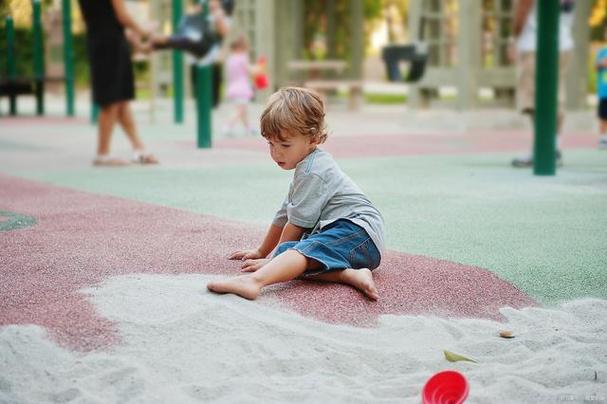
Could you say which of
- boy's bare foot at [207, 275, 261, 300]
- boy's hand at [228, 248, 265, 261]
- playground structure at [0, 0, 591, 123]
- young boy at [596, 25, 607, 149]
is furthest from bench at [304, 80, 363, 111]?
boy's bare foot at [207, 275, 261, 300]

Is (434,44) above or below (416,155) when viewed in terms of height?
above

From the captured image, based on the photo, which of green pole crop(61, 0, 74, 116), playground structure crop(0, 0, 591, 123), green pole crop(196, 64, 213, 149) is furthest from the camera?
green pole crop(61, 0, 74, 116)

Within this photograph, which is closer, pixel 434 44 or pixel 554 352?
pixel 554 352

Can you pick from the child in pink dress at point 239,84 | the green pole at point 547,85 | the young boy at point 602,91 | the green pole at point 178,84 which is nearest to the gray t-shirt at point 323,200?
the green pole at point 547,85

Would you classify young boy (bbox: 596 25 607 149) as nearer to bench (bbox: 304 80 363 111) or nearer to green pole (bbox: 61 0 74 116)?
bench (bbox: 304 80 363 111)

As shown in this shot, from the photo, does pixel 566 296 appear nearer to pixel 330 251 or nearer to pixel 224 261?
pixel 330 251

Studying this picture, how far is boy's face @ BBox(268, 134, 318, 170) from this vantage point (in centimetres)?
391

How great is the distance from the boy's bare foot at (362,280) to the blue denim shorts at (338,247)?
2.0 inches

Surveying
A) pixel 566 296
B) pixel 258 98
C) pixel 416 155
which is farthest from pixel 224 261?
pixel 258 98

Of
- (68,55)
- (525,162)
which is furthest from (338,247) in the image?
(68,55)

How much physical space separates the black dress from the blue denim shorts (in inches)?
201

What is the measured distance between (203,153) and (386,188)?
A: 355cm

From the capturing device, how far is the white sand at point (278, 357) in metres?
2.75

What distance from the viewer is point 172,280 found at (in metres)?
3.73
